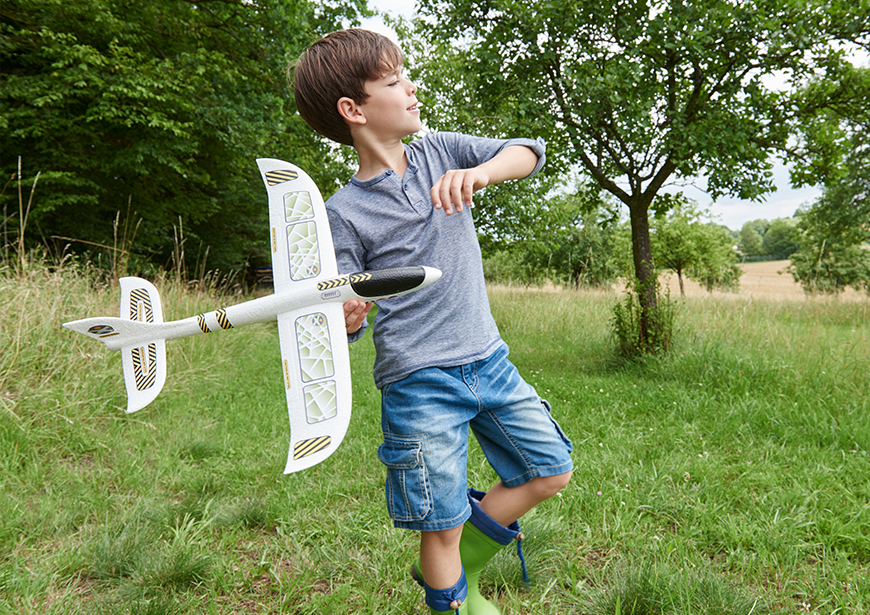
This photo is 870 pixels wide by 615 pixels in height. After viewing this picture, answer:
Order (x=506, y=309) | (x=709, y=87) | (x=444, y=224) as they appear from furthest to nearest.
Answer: (x=506, y=309) < (x=709, y=87) < (x=444, y=224)

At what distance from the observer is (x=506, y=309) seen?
869 cm

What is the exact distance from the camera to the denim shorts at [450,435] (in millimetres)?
1409

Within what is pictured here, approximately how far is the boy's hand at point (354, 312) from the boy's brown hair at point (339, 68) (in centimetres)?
61

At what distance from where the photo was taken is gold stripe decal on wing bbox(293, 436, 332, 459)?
114 cm

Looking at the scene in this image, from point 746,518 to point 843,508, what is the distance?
1.59ft

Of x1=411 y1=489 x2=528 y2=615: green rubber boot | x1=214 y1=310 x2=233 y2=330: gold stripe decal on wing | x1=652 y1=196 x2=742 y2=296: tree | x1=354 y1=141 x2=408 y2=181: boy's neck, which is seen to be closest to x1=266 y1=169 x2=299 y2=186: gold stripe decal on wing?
x1=354 y1=141 x2=408 y2=181: boy's neck

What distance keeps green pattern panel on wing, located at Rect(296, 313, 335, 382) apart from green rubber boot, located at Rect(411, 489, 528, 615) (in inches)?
31.8

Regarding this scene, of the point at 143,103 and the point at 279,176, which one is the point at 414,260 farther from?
the point at 143,103

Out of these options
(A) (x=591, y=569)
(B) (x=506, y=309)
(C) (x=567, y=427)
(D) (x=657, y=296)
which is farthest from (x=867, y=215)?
(A) (x=591, y=569)

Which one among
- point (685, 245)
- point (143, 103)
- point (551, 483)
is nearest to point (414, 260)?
point (551, 483)

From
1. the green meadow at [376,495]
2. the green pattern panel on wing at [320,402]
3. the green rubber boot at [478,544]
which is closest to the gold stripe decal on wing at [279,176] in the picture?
the green pattern panel on wing at [320,402]

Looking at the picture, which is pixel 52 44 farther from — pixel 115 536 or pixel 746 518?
pixel 746 518

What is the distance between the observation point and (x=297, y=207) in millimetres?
1362

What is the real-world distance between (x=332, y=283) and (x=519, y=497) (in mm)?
924
